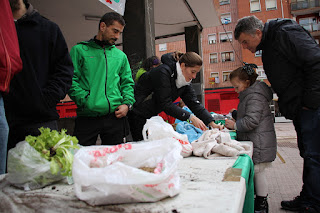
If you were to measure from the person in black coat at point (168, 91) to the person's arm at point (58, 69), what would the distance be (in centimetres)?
107

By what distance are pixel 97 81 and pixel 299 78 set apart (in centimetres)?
194

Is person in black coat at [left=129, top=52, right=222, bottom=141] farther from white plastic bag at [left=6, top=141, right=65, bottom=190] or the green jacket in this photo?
white plastic bag at [left=6, top=141, right=65, bottom=190]

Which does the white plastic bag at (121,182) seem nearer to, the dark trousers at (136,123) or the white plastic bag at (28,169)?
the white plastic bag at (28,169)

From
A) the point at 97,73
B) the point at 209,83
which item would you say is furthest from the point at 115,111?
the point at 209,83

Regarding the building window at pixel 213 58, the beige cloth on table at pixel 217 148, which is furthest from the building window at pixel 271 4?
the beige cloth on table at pixel 217 148

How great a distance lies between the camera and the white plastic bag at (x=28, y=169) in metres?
1.22

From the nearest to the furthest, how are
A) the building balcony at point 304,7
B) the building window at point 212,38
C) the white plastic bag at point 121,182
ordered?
the white plastic bag at point 121,182 → the building balcony at point 304,7 → the building window at point 212,38

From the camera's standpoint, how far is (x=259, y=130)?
2646 mm

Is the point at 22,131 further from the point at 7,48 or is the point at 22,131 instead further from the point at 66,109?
the point at 66,109

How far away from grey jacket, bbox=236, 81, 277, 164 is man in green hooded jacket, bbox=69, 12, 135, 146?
123 cm

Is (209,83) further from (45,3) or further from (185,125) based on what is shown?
(185,125)

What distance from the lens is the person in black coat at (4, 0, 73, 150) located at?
5.69 feet

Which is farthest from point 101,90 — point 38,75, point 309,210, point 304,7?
point 304,7

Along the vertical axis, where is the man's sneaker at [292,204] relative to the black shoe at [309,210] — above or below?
below
